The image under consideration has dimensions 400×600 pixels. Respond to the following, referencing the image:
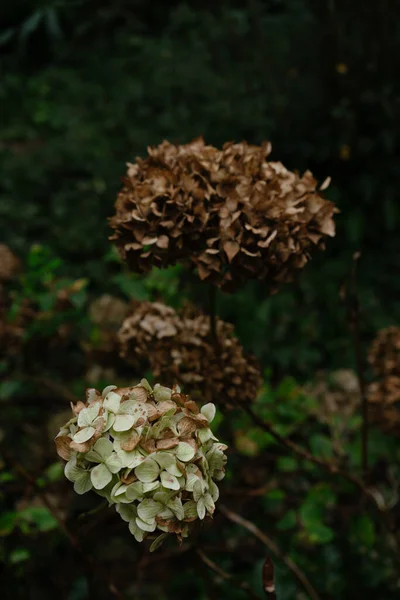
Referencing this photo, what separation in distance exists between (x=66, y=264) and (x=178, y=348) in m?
1.47

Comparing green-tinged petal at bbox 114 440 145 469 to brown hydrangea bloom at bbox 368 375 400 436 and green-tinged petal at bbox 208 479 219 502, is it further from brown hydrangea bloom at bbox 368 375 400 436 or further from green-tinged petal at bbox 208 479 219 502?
brown hydrangea bloom at bbox 368 375 400 436

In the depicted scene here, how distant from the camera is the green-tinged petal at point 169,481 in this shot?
0.90 meters

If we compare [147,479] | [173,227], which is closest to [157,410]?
[147,479]

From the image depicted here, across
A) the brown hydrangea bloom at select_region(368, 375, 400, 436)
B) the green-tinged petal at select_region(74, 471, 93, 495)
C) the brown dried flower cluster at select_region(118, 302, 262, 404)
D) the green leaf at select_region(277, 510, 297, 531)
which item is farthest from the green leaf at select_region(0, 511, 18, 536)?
the brown hydrangea bloom at select_region(368, 375, 400, 436)

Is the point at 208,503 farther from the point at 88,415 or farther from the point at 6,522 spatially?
the point at 6,522

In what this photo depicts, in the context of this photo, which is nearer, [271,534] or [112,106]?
[271,534]

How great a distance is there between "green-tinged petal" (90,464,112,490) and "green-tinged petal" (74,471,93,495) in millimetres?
20

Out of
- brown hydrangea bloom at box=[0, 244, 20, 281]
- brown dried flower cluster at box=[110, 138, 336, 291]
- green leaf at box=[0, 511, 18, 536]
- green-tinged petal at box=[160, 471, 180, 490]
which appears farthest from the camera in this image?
brown hydrangea bloom at box=[0, 244, 20, 281]

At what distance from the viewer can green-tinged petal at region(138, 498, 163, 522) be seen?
0.91 m

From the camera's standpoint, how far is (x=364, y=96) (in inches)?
103

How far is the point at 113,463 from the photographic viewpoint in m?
0.92

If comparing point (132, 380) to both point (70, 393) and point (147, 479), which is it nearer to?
point (70, 393)

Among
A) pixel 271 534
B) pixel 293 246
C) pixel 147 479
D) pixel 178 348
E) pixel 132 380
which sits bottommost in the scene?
pixel 271 534

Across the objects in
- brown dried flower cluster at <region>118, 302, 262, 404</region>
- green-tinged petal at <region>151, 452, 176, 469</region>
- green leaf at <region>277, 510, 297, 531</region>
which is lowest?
green leaf at <region>277, 510, 297, 531</region>
